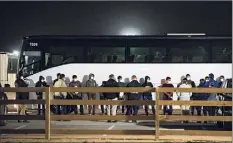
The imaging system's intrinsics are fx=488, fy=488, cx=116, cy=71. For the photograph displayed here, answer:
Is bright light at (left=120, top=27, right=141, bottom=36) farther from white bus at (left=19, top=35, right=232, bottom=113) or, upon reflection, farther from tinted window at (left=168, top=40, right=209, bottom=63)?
tinted window at (left=168, top=40, right=209, bottom=63)

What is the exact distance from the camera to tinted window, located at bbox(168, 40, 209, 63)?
21891 millimetres

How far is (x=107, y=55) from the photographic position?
2200 cm

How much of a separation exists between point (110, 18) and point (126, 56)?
18612 millimetres

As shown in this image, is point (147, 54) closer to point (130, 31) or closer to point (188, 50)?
point (188, 50)

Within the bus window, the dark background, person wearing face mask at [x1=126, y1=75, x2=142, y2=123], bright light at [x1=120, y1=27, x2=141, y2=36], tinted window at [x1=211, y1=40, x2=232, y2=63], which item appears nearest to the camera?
person wearing face mask at [x1=126, y1=75, x2=142, y2=123]

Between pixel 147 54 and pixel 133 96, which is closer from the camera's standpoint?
pixel 133 96

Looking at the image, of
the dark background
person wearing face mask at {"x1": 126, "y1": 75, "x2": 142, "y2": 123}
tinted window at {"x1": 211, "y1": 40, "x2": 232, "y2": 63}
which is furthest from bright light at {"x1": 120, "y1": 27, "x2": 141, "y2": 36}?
person wearing face mask at {"x1": 126, "y1": 75, "x2": 142, "y2": 123}

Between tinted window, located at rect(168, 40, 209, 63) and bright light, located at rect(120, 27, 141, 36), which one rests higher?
bright light, located at rect(120, 27, 141, 36)

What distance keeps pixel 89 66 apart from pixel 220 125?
895cm

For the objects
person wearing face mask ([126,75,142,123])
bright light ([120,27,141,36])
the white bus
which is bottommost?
person wearing face mask ([126,75,142,123])

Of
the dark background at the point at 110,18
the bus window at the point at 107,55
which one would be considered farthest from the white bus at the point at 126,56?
the dark background at the point at 110,18

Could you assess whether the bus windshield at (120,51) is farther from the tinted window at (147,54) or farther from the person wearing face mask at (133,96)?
the person wearing face mask at (133,96)

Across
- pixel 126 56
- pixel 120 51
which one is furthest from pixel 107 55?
pixel 126 56

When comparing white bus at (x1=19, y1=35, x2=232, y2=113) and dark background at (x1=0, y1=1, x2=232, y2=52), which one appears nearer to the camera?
white bus at (x1=19, y1=35, x2=232, y2=113)
